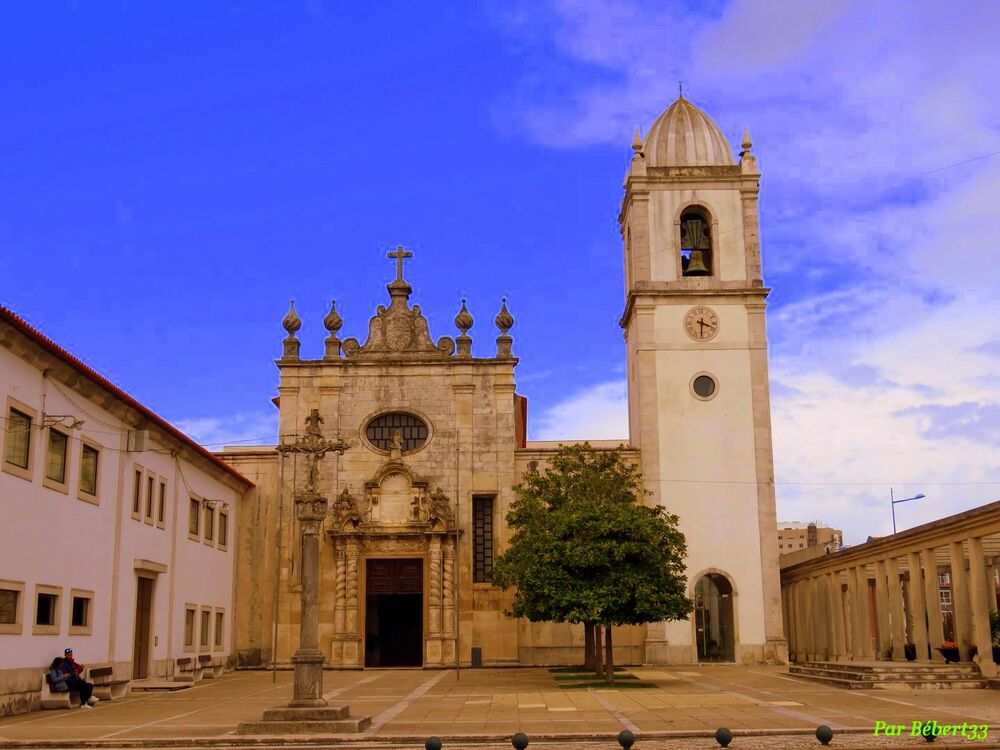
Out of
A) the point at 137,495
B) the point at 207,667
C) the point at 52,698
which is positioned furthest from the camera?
the point at 207,667

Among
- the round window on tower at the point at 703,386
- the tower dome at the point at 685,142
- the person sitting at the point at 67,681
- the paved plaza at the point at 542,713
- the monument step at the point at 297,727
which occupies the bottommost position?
the paved plaza at the point at 542,713

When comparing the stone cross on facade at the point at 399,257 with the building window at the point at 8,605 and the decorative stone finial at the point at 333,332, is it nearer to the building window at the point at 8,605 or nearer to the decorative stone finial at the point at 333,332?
the decorative stone finial at the point at 333,332

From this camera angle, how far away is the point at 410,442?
130 ft

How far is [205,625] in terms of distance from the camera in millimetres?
35000

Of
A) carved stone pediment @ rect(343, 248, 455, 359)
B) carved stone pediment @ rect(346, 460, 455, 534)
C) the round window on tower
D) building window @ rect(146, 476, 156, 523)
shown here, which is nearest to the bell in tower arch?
the round window on tower

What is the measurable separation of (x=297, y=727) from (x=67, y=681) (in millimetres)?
7275

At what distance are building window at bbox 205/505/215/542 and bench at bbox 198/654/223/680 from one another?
11.5ft

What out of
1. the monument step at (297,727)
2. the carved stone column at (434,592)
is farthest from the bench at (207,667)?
the monument step at (297,727)

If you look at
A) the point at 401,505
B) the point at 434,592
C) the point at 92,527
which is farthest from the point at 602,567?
the point at 92,527

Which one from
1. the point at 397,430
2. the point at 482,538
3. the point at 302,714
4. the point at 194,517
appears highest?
the point at 397,430

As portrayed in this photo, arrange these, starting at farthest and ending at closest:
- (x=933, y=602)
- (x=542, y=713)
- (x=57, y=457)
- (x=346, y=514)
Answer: (x=346, y=514), (x=933, y=602), (x=57, y=457), (x=542, y=713)

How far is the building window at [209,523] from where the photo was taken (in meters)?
35.3

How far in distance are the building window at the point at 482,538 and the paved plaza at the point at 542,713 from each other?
7938 millimetres

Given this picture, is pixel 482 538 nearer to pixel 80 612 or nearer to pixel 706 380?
pixel 706 380
